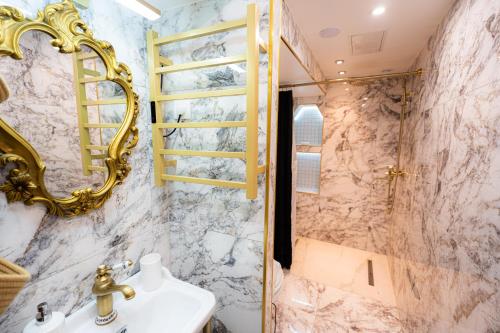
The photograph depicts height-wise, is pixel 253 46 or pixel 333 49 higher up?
pixel 333 49

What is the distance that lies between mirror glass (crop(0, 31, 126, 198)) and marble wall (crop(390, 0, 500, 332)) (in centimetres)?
160

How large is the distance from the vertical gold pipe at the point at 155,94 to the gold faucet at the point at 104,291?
0.47 metres

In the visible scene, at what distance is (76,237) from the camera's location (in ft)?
3.02

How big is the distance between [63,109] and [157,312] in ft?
3.26

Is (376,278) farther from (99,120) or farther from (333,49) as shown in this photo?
(99,120)

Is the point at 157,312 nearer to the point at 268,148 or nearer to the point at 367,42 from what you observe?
the point at 268,148

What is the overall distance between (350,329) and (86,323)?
6.33 feet

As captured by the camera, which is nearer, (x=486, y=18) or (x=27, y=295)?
(x=27, y=295)

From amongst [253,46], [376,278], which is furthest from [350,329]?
[253,46]

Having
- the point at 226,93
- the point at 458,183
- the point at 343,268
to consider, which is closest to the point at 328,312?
the point at 343,268

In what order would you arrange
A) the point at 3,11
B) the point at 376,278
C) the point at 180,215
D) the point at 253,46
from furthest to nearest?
the point at 376,278 < the point at 180,215 < the point at 253,46 < the point at 3,11

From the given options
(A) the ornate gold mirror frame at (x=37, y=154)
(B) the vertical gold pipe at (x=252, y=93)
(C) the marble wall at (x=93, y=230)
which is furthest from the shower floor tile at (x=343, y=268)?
(A) the ornate gold mirror frame at (x=37, y=154)

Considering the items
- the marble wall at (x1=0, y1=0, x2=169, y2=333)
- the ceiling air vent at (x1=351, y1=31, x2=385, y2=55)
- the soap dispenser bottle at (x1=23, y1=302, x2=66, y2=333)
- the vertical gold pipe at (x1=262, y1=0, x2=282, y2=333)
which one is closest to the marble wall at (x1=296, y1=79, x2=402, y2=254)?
the ceiling air vent at (x1=351, y1=31, x2=385, y2=55)

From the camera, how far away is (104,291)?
0.92 metres
